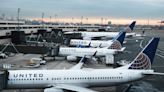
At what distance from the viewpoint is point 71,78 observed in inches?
1321

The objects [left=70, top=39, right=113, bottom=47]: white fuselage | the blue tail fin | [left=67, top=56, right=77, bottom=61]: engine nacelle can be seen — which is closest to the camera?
the blue tail fin

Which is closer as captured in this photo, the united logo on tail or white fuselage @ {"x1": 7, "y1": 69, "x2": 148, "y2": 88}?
white fuselage @ {"x1": 7, "y1": 69, "x2": 148, "y2": 88}

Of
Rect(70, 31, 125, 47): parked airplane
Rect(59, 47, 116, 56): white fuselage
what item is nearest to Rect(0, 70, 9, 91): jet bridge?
Rect(59, 47, 116, 56): white fuselage

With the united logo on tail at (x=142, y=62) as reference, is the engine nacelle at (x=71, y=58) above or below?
below

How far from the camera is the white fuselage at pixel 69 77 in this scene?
107 ft

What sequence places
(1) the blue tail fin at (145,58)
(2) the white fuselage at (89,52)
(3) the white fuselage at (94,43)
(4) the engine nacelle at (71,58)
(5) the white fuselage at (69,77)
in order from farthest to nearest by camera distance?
(3) the white fuselage at (94,43) < (2) the white fuselage at (89,52) < (4) the engine nacelle at (71,58) < (1) the blue tail fin at (145,58) < (5) the white fuselage at (69,77)

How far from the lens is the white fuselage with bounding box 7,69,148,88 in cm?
3272

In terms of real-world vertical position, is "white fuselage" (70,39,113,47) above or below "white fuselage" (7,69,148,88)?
above

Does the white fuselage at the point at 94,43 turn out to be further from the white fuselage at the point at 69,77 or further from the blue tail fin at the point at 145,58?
the white fuselage at the point at 69,77

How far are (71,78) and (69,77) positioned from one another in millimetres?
271

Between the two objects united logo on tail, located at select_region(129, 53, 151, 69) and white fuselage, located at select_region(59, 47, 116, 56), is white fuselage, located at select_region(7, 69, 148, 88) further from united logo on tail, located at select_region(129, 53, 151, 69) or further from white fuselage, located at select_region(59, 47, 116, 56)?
white fuselage, located at select_region(59, 47, 116, 56)

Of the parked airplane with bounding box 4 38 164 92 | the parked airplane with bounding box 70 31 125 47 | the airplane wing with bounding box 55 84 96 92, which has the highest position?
the parked airplane with bounding box 70 31 125 47

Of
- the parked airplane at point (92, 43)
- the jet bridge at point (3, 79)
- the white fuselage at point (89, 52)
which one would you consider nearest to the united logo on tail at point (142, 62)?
the jet bridge at point (3, 79)

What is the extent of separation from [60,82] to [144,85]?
14.3 m
